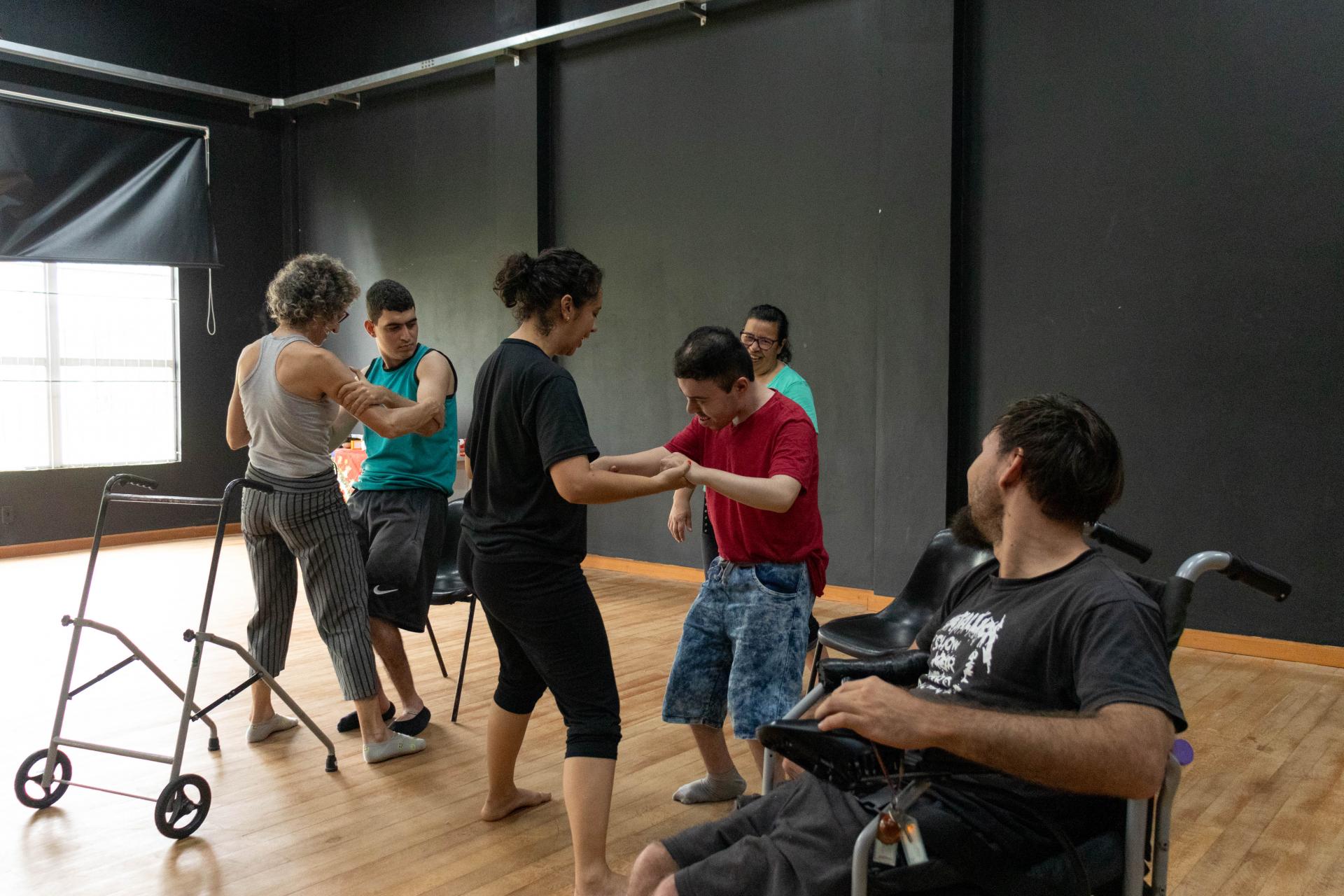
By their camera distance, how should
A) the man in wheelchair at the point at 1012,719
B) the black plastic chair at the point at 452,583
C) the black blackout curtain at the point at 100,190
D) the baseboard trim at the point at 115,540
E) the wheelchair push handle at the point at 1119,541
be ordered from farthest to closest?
the baseboard trim at the point at 115,540, the black blackout curtain at the point at 100,190, the black plastic chair at the point at 452,583, the wheelchair push handle at the point at 1119,541, the man in wheelchair at the point at 1012,719

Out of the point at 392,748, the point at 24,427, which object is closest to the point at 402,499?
the point at 392,748

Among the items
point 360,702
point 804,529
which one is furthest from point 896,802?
point 360,702

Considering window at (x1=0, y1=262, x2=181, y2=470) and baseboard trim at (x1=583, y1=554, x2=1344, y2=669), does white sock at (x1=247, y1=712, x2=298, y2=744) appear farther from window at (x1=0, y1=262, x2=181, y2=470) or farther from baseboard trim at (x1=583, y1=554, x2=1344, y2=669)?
window at (x1=0, y1=262, x2=181, y2=470)

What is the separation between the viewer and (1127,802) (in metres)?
1.44

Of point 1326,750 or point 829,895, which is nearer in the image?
point 829,895

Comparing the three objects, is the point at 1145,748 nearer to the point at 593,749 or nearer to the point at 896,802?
the point at 896,802

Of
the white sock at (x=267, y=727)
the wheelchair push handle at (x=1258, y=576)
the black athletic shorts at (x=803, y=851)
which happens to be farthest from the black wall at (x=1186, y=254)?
the black athletic shorts at (x=803, y=851)

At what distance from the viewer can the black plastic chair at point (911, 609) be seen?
3221mm

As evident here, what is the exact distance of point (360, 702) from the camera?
130 inches

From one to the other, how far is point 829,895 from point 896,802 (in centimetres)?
18

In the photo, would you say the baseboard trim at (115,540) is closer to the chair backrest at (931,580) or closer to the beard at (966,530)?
the chair backrest at (931,580)

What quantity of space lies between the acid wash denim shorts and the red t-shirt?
1.8 inches

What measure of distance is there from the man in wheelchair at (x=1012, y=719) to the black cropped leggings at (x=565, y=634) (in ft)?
2.54

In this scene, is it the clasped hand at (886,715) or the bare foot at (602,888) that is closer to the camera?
the clasped hand at (886,715)
